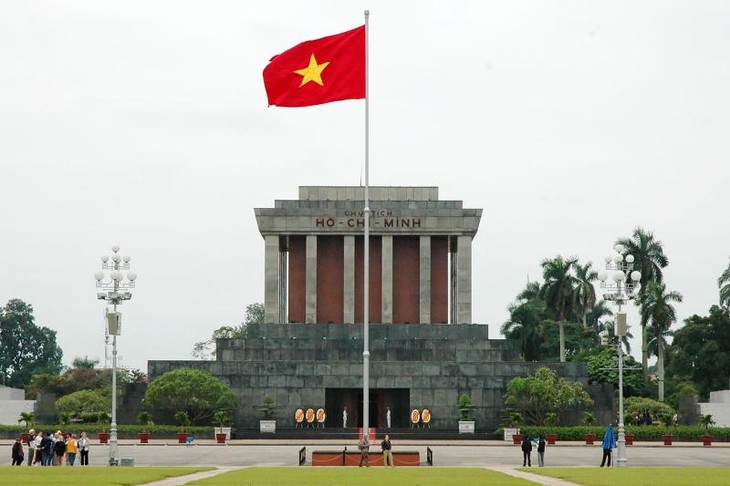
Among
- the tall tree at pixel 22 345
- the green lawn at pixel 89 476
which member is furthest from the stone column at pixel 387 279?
the tall tree at pixel 22 345

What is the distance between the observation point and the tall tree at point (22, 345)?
163000 mm

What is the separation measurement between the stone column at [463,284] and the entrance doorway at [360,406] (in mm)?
8108

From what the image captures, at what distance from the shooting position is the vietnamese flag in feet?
145

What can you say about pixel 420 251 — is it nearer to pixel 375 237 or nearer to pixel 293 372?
pixel 375 237

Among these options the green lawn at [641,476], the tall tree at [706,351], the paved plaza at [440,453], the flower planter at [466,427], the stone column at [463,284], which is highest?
the stone column at [463,284]

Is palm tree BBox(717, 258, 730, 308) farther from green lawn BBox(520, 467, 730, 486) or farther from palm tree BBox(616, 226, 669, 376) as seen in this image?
green lawn BBox(520, 467, 730, 486)

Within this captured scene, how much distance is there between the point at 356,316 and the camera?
8725cm

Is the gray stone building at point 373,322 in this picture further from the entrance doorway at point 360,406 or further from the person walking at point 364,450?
the person walking at point 364,450

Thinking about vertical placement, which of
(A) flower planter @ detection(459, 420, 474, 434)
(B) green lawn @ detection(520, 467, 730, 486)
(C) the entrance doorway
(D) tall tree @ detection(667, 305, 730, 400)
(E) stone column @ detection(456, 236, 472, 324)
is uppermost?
(E) stone column @ detection(456, 236, 472, 324)

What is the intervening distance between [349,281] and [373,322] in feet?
10.7

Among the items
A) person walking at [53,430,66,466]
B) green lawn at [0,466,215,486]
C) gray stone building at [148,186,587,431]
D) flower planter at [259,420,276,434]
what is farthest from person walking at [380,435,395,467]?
gray stone building at [148,186,587,431]

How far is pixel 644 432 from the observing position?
72.6 meters

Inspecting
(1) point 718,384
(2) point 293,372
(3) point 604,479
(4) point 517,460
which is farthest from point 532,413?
(3) point 604,479

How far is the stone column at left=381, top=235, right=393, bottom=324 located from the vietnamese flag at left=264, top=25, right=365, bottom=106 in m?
42.1
